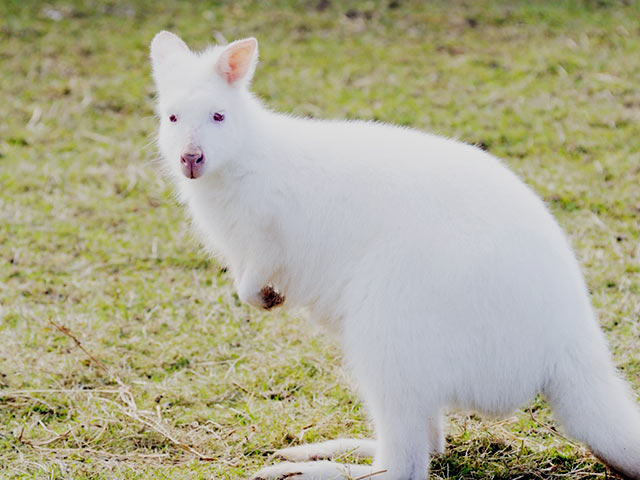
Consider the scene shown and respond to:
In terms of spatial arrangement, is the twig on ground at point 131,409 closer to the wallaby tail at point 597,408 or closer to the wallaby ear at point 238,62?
the wallaby tail at point 597,408

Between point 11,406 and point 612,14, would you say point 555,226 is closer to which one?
point 11,406

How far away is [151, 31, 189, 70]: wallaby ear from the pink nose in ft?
1.35

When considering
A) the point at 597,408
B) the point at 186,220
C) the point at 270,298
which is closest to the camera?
the point at 597,408

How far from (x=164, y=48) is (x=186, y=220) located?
177 centimetres

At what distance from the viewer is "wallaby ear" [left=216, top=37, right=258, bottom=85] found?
280 centimetres

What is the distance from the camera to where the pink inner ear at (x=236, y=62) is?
2.80 metres

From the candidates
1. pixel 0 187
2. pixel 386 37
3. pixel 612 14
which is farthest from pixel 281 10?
pixel 0 187

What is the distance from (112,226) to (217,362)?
1.32 m

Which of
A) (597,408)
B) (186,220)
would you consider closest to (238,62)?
(597,408)

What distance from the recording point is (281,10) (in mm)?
7098

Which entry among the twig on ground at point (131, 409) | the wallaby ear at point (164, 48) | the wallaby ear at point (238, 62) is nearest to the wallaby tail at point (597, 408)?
the twig on ground at point (131, 409)

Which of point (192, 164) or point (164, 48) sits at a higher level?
point (164, 48)

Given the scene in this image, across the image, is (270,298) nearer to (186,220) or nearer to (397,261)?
(397,261)

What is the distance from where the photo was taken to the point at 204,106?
107 inches
